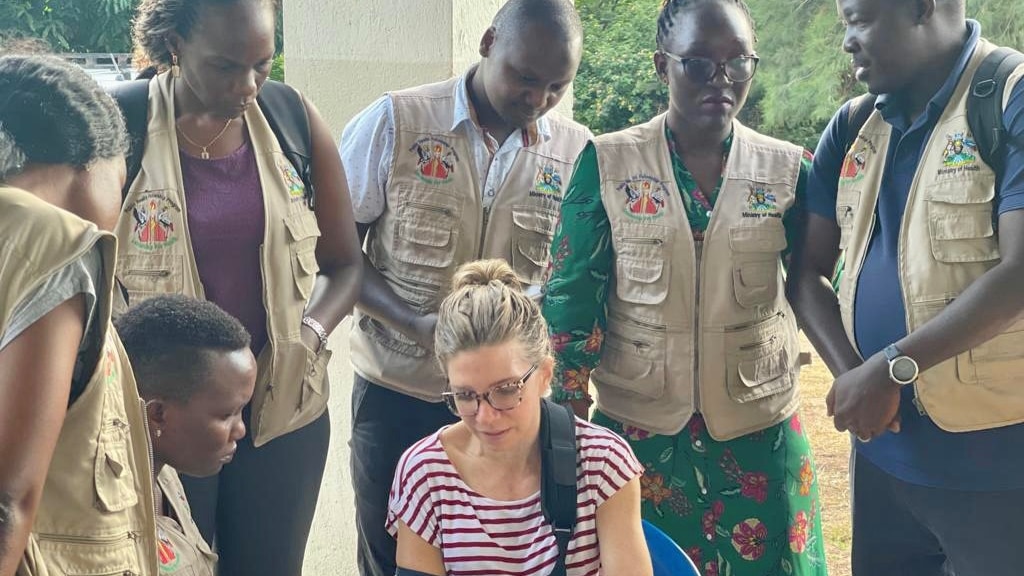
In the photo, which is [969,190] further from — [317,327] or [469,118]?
[317,327]

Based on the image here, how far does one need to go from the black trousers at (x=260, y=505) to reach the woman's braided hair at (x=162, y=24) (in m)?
0.88

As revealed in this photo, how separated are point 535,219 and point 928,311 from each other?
3.62ft

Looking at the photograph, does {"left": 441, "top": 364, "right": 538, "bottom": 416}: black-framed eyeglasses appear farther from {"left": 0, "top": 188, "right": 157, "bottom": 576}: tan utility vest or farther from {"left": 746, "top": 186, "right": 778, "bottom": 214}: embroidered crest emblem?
{"left": 746, "top": 186, "right": 778, "bottom": 214}: embroidered crest emblem

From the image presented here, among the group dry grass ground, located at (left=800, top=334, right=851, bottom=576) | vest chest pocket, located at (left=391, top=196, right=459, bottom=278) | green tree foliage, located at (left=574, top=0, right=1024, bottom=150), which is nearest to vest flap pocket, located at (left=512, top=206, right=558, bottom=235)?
vest chest pocket, located at (left=391, top=196, right=459, bottom=278)

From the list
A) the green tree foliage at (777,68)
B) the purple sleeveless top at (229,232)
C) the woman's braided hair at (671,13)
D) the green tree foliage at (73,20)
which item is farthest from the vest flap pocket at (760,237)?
the green tree foliage at (777,68)

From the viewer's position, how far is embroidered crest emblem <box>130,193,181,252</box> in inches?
97.6

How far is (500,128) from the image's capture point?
3.13m

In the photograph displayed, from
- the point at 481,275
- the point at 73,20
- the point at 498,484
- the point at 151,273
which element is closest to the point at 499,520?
the point at 498,484

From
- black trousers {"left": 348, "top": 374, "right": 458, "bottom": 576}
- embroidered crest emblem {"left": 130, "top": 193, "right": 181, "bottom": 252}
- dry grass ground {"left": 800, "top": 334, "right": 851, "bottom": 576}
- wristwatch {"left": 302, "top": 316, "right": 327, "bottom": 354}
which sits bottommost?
dry grass ground {"left": 800, "top": 334, "right": 851, "bottom": 576}

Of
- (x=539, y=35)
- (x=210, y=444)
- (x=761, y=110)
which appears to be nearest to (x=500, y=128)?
(x=539, y=35)

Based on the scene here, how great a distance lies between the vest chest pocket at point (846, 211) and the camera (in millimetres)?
2635

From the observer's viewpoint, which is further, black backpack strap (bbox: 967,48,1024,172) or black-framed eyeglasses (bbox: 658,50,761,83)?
black-framed eyeglasses (bbox: 658,50,761,83)

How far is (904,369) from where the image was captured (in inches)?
94.6

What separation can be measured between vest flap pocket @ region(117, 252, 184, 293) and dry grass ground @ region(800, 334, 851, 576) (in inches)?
99.7
